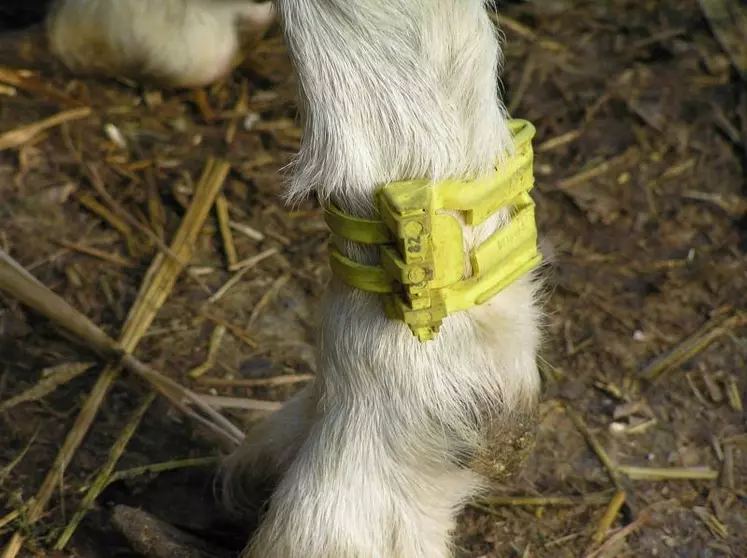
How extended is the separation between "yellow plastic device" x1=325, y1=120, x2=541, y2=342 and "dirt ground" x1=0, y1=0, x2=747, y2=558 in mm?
556

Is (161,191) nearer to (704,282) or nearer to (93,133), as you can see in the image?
(93,133)

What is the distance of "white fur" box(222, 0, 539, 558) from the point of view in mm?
1091

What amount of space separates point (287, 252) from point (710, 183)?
3.17 ft

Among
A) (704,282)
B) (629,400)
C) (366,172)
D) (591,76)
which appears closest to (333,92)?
(366,172)

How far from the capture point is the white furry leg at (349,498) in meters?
1.23

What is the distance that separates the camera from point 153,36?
2387mm

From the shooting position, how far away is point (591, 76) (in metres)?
2.51

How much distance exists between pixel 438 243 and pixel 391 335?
0.50 feet

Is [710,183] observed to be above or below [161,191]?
below

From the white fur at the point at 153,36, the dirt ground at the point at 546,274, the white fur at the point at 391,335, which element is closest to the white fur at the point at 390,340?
the white fur at the point at 391,335

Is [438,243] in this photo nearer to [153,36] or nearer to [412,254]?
[412,254]

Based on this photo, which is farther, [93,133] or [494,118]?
[93,133]

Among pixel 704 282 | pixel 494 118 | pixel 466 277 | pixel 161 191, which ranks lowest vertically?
pixel 704 282

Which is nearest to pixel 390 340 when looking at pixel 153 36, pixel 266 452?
pixel 266 452
